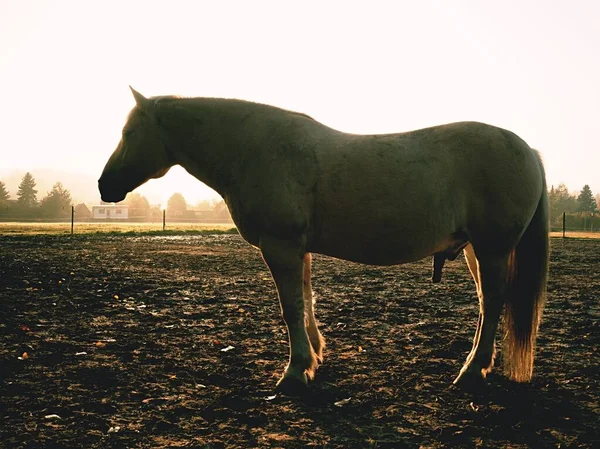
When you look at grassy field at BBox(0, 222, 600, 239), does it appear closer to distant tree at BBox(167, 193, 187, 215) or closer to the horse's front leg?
the horse's front leg

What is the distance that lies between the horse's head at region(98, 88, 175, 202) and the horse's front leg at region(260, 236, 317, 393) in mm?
1431

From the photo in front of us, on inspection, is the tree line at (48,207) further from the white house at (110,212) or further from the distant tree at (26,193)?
the white house at (110,212)

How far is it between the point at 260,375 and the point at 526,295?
2.60 meters

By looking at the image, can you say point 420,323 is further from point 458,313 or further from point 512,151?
point 512,151

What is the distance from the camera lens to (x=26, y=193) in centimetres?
9375

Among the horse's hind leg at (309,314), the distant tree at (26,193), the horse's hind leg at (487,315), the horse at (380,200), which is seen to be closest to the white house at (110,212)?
the distant tree at (26,193)

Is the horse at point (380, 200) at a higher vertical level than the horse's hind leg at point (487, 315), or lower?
higher

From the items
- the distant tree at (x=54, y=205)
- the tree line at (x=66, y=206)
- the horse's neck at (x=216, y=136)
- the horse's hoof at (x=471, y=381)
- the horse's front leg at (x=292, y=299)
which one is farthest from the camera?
the distant tree at (x=54, y=205)

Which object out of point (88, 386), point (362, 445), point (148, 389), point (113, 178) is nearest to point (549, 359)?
point (362, 445)

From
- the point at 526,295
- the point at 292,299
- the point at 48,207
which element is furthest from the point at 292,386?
the point at 48,207

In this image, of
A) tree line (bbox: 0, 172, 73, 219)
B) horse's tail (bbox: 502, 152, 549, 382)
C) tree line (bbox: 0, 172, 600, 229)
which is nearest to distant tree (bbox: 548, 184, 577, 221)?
tree line (bbox: 0, 172, 600, 229)

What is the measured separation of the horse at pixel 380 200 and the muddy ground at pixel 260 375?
1.67 ft

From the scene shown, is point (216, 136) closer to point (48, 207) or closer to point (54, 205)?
point (54, 205)

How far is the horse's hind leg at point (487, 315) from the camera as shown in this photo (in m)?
4.16
